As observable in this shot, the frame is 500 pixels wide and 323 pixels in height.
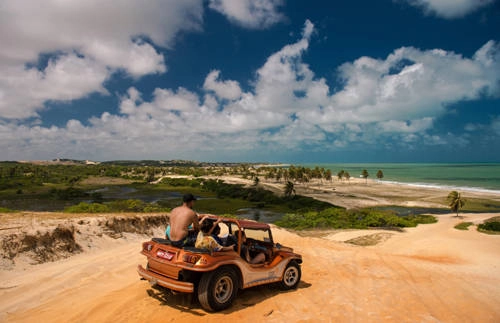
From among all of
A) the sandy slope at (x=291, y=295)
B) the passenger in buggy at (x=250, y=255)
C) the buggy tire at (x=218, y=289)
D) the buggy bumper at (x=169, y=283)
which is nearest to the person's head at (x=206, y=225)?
the passenger in buggy at (x=250, y=255)

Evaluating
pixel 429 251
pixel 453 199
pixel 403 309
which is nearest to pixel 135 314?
pixel 403 309

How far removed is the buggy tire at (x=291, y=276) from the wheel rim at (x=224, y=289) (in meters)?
1.85

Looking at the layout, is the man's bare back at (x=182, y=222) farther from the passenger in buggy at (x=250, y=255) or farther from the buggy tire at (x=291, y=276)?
the buggy tire at (x=291, y=276)

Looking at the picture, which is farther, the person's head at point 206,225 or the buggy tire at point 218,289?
the person's head at point 206,225

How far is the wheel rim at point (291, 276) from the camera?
8002 millimetres

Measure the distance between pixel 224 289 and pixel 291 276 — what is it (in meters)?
2.33

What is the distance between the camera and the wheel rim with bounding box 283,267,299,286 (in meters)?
8.00

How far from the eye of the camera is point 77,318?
20.3 feet

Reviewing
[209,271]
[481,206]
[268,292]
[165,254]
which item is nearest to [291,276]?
[268,292]

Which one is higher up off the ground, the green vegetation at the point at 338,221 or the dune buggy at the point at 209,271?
the dune buggy at the point at 209,271

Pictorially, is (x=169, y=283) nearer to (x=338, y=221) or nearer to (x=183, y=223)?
(x=183, y=223)

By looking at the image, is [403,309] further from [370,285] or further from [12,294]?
[12,294]

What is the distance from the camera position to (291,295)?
304 inches

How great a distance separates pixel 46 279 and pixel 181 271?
5.66m
